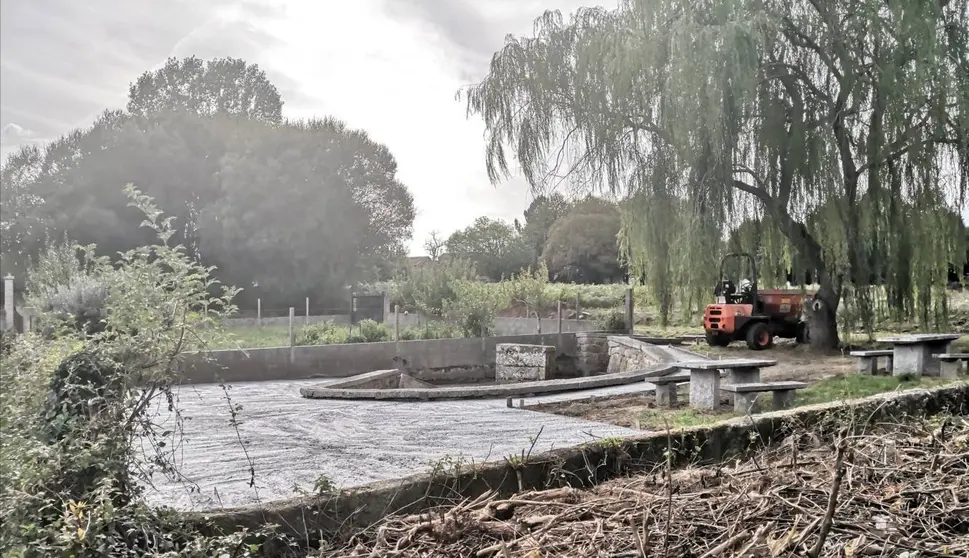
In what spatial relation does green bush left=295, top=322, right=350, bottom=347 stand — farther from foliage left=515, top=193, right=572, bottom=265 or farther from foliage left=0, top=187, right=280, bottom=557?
foliage left=0, top=187, right=280, bottom=557

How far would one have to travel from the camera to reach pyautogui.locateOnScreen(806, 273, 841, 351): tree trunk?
5.75 metres

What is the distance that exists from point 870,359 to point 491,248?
521 cm

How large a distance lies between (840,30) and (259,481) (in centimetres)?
543

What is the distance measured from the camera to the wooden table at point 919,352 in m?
5.15

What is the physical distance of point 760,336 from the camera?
6.35 metres

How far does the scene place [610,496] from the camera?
6.63 feet

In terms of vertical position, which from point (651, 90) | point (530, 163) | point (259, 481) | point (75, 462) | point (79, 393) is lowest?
point (259, 481)

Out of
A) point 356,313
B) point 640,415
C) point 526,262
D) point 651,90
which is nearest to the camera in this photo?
point 640,415

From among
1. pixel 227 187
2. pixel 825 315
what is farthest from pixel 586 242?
pixel 227 187

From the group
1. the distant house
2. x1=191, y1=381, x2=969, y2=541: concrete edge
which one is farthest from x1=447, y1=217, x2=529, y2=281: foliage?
x1=191, y1=381, x2=969, y2=541: concrete edge

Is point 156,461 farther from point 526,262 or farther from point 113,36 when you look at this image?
point 526,262

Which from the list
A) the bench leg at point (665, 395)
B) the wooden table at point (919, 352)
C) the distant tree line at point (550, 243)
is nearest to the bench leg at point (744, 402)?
the bench leg at point (665, 395)

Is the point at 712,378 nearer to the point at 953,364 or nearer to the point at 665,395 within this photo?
the point at 665,395

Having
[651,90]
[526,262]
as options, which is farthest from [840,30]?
[526,262]
